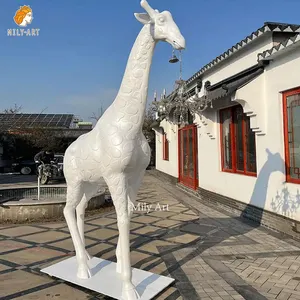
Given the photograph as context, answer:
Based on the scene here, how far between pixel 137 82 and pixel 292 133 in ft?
10.8

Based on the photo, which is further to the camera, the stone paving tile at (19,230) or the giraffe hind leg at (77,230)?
the stone paving tile at (19,230)

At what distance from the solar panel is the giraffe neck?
66.4ft

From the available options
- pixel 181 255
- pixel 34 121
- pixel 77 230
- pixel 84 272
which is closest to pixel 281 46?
pixel 181 255

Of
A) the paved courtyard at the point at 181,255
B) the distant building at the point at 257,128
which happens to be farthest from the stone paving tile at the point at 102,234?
the distant building at the point at 257,128

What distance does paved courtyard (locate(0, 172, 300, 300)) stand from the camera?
9.64 feet

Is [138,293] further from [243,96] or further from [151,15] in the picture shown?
[243,96]

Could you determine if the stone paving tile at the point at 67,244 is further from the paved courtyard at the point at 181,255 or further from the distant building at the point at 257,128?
the distant building at the point at 257,128

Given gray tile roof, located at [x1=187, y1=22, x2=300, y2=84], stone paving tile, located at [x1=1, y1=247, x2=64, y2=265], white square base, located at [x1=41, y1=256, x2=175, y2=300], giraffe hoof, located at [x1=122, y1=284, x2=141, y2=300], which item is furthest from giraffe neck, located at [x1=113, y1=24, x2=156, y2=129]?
gray tile roof, located at [x1=187, y1=22, x2=300, y2=84]

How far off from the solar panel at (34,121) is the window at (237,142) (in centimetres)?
1726

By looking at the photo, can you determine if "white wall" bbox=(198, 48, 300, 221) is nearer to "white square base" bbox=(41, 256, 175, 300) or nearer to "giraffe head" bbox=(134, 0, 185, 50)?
"white square base" bbox=(41, 256, 175, 300)

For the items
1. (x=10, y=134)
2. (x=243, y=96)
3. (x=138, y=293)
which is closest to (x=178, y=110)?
(x=243, y=96)

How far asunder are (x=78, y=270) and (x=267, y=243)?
2844 mm

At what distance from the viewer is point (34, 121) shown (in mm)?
24688

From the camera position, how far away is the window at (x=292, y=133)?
15.5 ft
